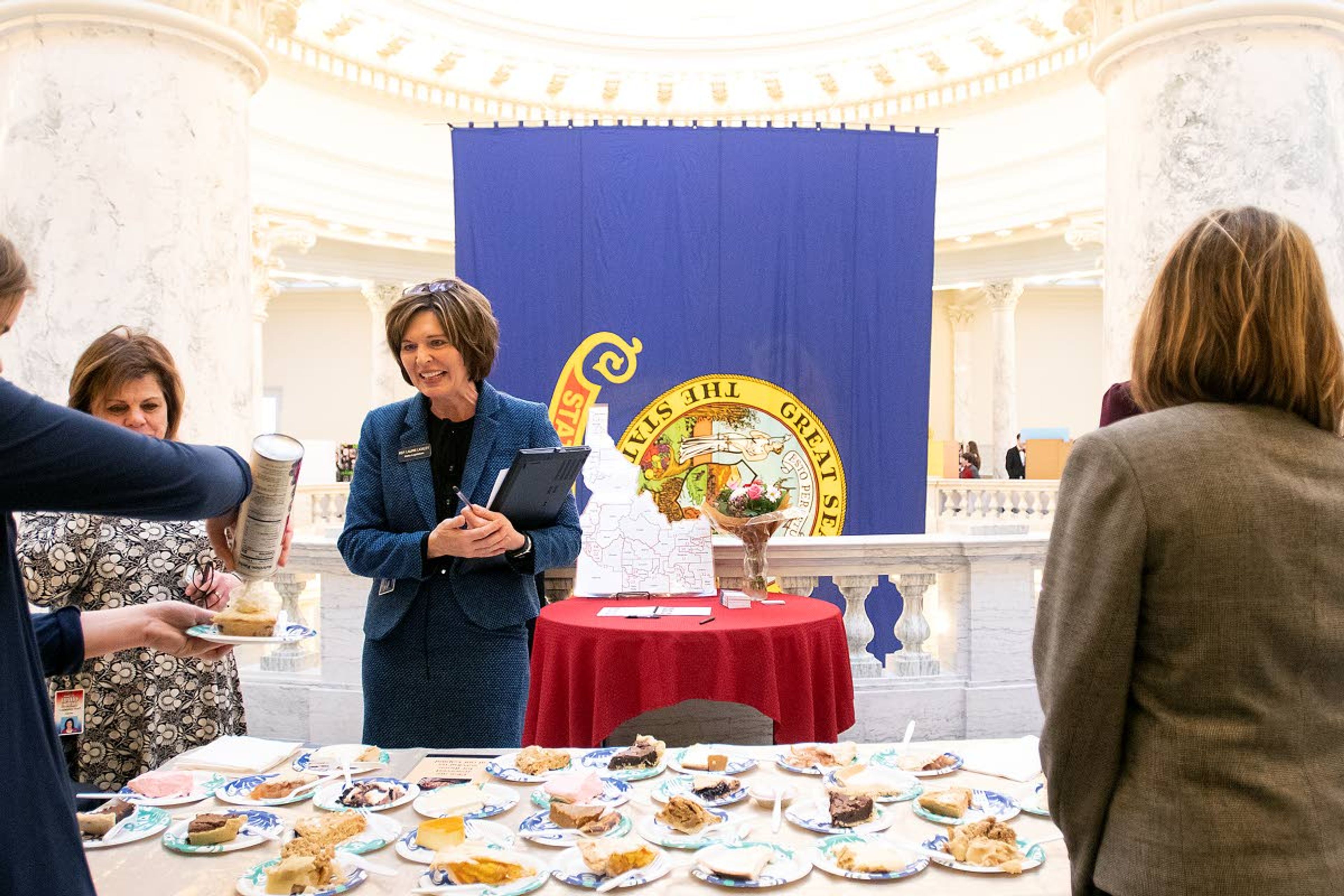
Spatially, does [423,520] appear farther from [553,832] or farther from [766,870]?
[766,870]

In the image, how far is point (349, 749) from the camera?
6.77 ft

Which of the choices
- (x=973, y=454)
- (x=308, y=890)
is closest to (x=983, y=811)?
(x=308, y=890)

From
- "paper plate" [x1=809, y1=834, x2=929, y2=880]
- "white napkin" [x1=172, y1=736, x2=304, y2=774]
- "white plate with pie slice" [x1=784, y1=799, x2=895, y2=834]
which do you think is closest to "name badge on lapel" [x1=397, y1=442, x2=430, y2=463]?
"white napkin" [x1=172, y1=736, x2=304, y2=774]

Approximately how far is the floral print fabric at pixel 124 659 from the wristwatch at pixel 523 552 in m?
0.70

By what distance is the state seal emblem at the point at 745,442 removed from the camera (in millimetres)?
5742

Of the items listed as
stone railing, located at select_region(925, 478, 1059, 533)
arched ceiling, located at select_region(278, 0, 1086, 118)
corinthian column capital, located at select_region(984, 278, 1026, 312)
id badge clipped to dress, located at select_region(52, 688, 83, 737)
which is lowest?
stone railing, located at select_region(925, 478, 1059, 533)

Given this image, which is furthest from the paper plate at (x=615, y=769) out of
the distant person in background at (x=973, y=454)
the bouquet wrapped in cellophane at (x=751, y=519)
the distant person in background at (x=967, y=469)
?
the distant person in background at (x=973, y=454)

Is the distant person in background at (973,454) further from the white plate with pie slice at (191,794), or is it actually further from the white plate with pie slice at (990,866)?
the white plate with pie slice at (191,794)

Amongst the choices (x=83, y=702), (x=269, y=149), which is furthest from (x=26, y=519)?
(x=269, y=149)

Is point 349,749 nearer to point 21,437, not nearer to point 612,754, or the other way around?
point 612,754

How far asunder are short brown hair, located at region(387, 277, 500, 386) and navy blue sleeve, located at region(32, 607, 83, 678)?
116 centimetres

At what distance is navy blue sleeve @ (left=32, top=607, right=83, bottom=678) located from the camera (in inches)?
55.2

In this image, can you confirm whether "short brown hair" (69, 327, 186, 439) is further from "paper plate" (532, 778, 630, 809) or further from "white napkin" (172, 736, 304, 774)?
"paper plate" (532, 778, 630, 809)

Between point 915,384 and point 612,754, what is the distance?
4329mm
